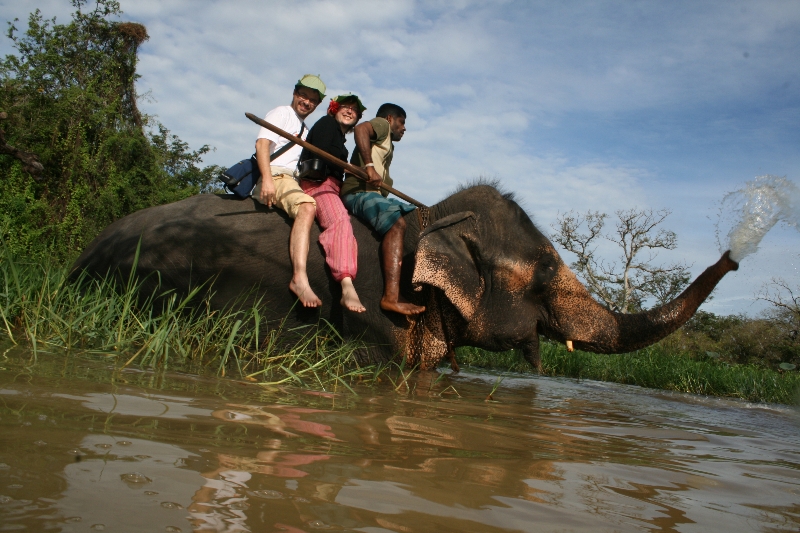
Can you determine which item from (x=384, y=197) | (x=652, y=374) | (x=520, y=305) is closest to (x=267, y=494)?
(x=520, y=305)

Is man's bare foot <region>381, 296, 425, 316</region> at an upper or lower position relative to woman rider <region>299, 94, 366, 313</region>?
lower

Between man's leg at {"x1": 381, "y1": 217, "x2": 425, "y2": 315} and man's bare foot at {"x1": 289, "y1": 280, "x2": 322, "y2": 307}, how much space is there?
1.73ft

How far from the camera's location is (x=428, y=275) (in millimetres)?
4645

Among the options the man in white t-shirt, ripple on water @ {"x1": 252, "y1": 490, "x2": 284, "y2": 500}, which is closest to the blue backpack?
the man in white t-shirt

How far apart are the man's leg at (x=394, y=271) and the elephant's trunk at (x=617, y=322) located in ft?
3.93

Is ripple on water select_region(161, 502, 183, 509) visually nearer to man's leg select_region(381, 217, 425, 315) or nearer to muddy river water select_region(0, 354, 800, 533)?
muddy river water select_region(0, 354, 800, 533)

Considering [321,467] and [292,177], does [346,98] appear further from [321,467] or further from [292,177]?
[321,467]

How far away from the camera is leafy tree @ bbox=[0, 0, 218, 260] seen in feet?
38.8

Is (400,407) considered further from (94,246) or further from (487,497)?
(94,246)

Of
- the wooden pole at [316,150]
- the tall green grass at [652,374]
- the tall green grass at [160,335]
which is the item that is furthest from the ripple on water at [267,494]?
the tall green grass at [652,374]

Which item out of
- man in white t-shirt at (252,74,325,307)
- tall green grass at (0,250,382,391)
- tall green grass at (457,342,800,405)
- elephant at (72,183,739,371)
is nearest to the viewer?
tall green grass at (0,250,382,391)

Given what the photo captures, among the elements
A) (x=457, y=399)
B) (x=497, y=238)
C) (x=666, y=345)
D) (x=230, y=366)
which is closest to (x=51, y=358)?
(x=230, y=366)

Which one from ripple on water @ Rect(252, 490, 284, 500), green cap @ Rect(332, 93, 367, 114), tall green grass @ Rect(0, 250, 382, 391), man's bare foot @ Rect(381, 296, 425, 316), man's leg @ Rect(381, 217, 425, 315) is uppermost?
green cap @ Rect(332, 93, 367, 114)

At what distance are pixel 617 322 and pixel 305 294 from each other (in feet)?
8.03
